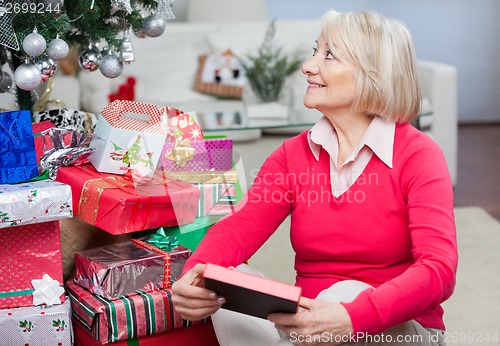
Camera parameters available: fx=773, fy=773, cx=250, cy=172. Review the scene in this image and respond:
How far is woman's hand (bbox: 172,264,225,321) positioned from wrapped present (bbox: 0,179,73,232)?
0.36m

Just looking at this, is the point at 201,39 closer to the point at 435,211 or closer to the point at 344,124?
the point at 344,124

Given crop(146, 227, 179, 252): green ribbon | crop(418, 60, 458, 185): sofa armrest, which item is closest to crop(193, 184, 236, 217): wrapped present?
crop(146, 227, 179, 252): green ribbon

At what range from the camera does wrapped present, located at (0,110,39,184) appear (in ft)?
5.56

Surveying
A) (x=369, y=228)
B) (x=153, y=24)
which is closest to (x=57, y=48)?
(x=153, y=24)

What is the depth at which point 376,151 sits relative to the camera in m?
1.49

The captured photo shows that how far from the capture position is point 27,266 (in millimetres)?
1727

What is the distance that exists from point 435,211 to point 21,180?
91 cm

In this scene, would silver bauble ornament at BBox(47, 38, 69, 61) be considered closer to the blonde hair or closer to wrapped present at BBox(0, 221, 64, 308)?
wrapped present at BBox(0, 221, 64, 308)

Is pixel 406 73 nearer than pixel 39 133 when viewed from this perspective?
Yes

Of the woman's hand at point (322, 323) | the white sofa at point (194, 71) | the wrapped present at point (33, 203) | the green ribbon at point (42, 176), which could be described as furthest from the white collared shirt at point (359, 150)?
the white sofa at point (194, 71)

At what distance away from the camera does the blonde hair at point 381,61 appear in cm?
147

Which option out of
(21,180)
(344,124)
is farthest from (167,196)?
(344,124)

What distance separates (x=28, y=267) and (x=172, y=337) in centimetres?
36

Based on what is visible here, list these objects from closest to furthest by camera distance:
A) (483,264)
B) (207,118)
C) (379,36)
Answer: (379,36), (483,264), (207,118)
